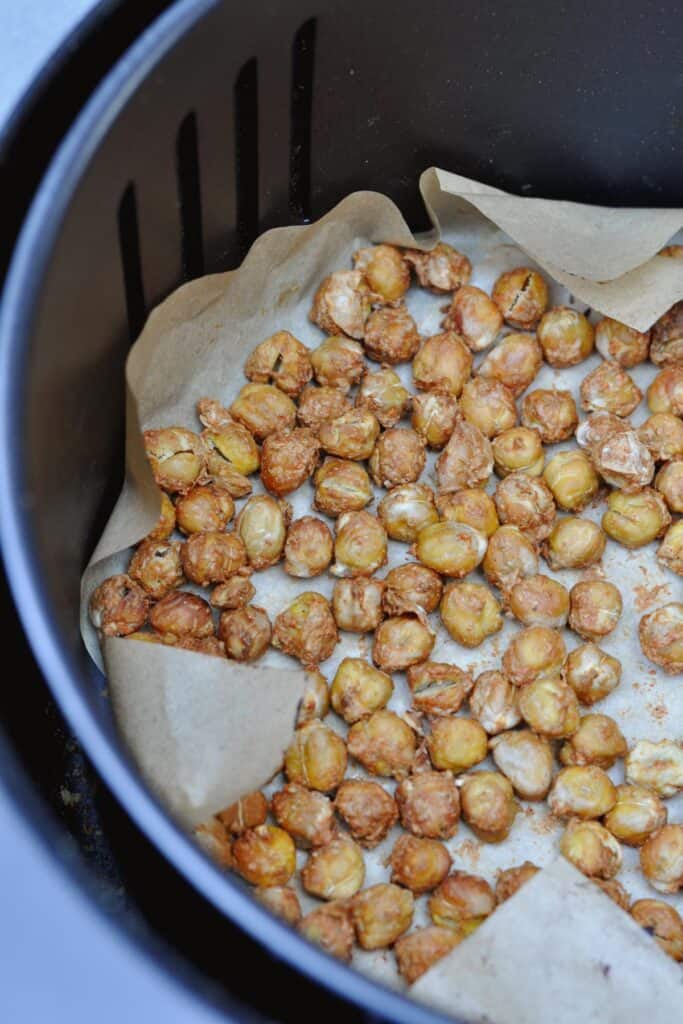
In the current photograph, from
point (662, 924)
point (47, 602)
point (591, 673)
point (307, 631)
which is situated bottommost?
point (662, 924)

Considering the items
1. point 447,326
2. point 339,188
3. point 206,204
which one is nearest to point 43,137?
point 206,204

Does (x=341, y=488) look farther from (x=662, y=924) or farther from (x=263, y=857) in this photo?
(x=662, y=924)

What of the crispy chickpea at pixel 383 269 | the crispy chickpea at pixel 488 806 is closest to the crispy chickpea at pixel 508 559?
the crispy chickpea at pixel 488 806

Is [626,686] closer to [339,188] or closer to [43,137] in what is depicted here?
[339,188]

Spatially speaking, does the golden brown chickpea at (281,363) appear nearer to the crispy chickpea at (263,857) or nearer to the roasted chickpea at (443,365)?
the roasted chickpea at (443,365)

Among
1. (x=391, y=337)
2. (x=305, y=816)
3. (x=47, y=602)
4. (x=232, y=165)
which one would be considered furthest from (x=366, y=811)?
(x=232, y=165)
